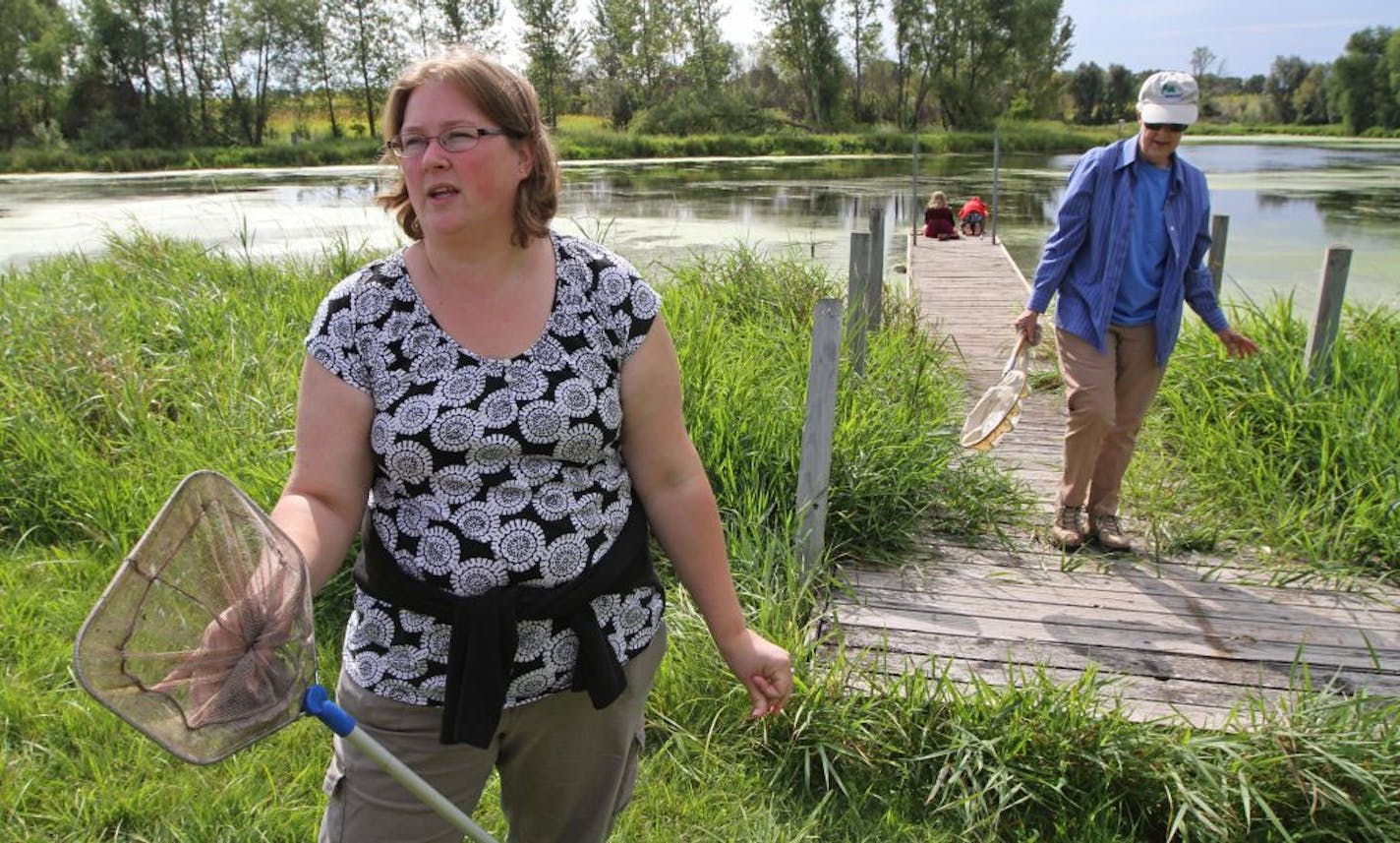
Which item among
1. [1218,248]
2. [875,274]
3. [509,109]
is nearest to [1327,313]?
[1218,248]

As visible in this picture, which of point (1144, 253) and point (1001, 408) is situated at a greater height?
point (1144, 253)

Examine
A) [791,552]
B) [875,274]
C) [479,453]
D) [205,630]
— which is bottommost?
[791,552]

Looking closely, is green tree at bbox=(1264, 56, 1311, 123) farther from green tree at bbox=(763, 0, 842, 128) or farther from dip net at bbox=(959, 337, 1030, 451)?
dip net at bbox=(959, 337, 1030, 451)

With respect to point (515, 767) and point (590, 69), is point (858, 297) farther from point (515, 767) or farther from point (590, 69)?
point (590, 69)

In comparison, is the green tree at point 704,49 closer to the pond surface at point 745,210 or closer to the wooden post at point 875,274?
the pond surface at point 745,210

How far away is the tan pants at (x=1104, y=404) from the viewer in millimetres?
2977

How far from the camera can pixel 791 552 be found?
2.81 metres

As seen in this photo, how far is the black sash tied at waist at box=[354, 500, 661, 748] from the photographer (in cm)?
113

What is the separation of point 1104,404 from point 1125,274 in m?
0.39

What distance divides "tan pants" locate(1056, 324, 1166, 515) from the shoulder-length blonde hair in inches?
86.1

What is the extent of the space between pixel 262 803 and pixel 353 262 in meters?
4.57

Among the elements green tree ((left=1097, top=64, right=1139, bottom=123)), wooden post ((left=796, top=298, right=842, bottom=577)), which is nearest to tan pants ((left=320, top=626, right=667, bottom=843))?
wooden post ((left=796, top=298, right=842, bottom=577))

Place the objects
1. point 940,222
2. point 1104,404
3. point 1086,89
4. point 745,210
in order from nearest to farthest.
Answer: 1. point 1104,404
2. point 940,222
3. point 745,210
4. point 1086,89

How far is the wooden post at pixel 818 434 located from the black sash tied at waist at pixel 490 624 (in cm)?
161
